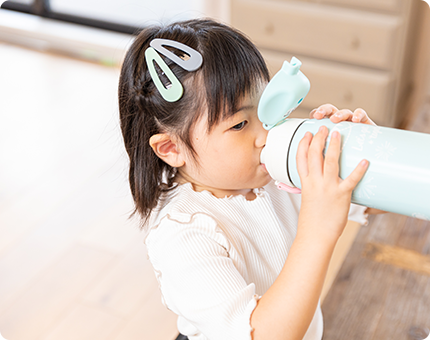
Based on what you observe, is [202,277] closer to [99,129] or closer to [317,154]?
[317,154]

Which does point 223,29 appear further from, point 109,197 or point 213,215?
point 109,197

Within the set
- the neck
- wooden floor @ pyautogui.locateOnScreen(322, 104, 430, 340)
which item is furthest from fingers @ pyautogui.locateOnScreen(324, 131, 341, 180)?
wooden floor @ pyautogui.locateOnScreen(322, 104, 430, 340)

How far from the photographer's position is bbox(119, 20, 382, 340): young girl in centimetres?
63

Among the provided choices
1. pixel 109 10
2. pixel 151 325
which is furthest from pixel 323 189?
pixel 109 10

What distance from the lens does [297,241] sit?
64 cm

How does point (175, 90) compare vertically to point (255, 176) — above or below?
above

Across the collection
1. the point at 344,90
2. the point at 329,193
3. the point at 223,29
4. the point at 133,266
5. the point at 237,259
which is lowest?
the point at 133,266

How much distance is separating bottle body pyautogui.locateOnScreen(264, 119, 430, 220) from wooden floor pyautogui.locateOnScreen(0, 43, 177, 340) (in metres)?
0.51

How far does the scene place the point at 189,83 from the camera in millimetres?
693

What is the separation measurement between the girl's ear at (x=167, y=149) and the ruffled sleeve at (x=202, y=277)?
0.09 metres

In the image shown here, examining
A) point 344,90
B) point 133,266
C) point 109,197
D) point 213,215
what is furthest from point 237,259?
point 344,90

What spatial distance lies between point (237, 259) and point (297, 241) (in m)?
0.11

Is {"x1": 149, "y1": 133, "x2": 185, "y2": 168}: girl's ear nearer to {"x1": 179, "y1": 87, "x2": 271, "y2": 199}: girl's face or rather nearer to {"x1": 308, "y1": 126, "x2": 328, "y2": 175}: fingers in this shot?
{"x1": 179, "y1": 87, "x2": 271, "y2": 199}: girl's face

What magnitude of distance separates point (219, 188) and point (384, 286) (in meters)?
0.68
